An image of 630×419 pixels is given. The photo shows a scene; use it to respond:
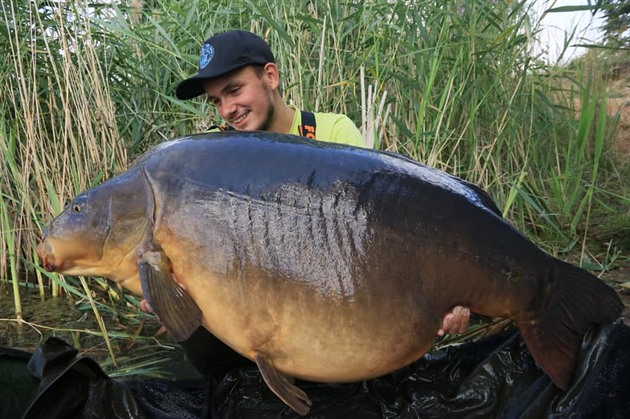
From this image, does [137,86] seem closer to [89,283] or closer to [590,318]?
[89,283]

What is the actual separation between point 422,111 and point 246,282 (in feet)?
4.95

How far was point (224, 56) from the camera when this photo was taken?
201 centimetres

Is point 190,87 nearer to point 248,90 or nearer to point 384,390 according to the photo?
point 248,90

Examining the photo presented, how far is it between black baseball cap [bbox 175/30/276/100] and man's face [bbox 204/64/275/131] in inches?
1.7

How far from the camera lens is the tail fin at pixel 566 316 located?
140cm

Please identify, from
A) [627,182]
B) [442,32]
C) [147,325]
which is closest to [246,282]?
[147,325]

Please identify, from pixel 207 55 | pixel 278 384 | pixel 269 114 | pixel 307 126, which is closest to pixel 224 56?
pixel 207 55

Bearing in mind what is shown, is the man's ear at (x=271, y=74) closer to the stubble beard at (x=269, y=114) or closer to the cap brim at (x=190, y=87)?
the stubble beard at (x=269, y=114)

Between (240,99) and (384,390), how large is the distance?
1112 millimetres

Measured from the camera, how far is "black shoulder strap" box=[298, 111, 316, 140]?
2191 mm

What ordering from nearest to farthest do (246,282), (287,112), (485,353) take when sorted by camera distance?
1. (246,282)
2. (485,353)
3. (287,112)

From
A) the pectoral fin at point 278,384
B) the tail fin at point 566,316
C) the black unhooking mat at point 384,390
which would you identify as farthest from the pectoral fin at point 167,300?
the tail fin at point 566,316

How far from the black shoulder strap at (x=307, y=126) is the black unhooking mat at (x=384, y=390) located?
871mm

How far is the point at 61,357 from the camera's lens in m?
1.57
